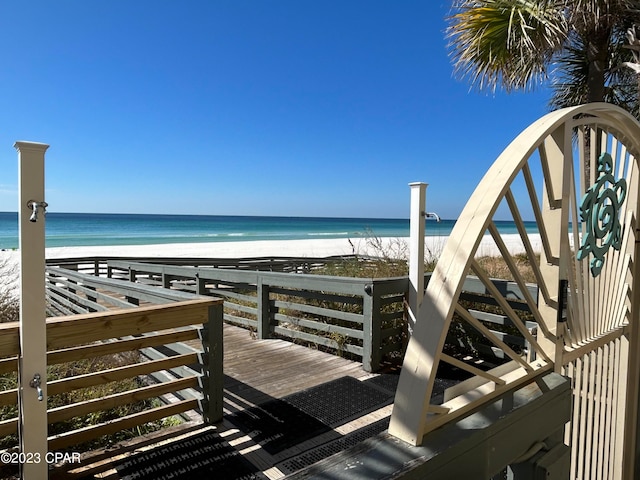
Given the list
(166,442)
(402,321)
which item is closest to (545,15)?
Answer: (402,321)

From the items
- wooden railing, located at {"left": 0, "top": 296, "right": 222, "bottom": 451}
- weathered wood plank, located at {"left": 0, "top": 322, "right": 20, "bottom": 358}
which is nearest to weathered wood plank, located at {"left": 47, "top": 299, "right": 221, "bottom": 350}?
wooden railing, located at {"left": 0, "top": 296, "right": 222, "bottom": 451}

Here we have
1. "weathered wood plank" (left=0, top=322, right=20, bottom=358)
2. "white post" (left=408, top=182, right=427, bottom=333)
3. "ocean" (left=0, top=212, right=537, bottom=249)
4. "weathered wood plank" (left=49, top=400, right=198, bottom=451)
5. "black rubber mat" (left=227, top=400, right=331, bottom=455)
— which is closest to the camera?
"weathered wood plank" (left=0, top=322, right=20, bottom=358)

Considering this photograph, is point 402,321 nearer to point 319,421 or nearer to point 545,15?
point 319,421

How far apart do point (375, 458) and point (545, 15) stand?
5901 millimetres

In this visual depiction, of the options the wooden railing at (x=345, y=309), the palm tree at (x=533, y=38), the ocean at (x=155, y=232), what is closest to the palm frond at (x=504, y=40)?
the palm tree at (x=533, y=38)

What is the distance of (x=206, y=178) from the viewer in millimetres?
49156

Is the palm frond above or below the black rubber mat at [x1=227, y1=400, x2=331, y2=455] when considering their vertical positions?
above

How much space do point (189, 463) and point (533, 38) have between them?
236 inches

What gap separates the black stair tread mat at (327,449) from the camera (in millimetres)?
2163

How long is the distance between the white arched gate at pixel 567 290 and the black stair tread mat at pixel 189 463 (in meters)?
1.55

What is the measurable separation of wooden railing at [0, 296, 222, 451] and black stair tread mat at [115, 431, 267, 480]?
254 mm

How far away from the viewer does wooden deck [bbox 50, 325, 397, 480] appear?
212 cm

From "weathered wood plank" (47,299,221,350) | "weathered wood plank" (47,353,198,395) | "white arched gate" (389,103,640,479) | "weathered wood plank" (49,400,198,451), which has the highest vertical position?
"white arched gate" (389,103,640,479)

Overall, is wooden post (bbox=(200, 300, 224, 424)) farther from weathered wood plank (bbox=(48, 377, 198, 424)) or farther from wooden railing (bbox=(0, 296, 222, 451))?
weathered wood plank (bbox=(48, 377, 198, 424))
